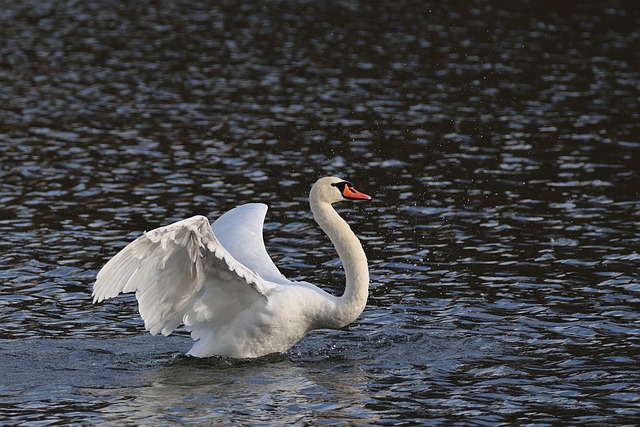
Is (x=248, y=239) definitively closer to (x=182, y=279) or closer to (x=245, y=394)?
(x=182, y=279)

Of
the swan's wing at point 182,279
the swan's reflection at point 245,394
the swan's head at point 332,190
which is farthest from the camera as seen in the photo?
the swan's head at point 332,190

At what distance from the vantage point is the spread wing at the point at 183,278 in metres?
11.3

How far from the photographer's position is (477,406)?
35.1ft

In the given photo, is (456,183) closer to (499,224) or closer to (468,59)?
(499,224)

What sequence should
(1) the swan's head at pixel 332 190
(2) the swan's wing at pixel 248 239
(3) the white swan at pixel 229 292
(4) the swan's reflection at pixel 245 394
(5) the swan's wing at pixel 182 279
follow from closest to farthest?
(4) the swan's reflection at pixel 245 394
(5) the swan's wing at pixel 182 279
(3) the white swan at pixel 229 292
(1) the swan's head at pixel 332 190
(2) the swan's wing at pixel 248 239

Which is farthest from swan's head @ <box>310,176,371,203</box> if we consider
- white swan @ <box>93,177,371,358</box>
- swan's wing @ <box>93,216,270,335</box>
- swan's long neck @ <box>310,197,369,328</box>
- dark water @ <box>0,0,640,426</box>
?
dark water @ <box>0,0,640,426</box>

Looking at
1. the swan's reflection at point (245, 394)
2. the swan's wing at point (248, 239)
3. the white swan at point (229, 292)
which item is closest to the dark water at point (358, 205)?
the swan's reflection at point (245, 394)

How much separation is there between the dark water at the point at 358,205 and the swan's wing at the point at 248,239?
0.94 metres

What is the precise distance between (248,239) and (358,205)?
5950 mm

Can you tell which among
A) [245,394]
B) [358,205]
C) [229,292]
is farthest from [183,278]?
[358,205]

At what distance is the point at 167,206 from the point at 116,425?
8613 mm

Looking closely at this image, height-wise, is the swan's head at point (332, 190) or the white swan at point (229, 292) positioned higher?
the swan's head at point (332, 190)

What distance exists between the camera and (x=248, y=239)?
532 inches

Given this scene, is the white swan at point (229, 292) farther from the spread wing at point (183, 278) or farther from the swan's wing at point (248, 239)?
the swan's wing at point (248, 239)
